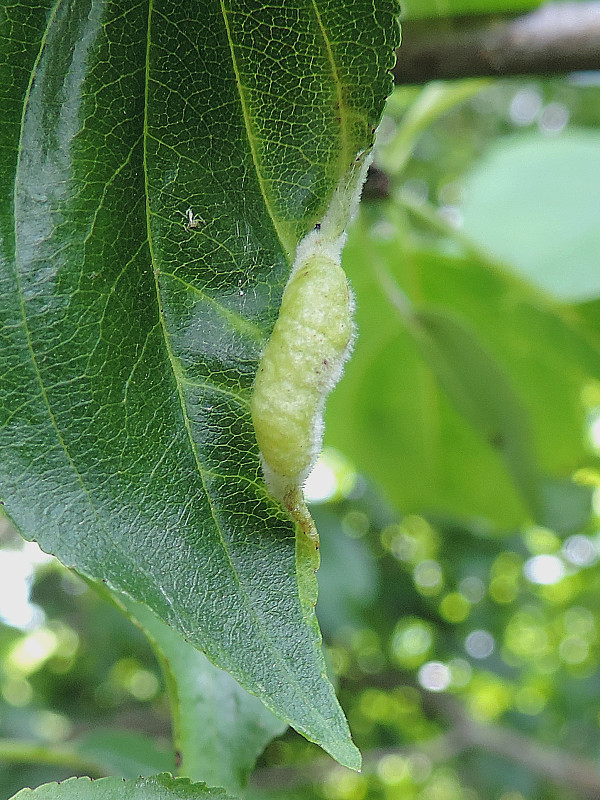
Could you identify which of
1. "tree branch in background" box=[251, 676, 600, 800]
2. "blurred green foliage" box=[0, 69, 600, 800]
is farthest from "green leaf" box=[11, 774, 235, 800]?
"tree branch in background" box=[251, 676, 600, 800]

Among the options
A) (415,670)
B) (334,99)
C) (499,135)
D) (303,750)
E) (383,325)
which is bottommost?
(303,750)

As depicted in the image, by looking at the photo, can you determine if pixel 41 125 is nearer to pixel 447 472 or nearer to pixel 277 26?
pixel 277 26

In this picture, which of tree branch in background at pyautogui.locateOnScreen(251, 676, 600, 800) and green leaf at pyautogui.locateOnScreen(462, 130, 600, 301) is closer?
green leaf at pyautogui.locateOnScreen(462, 130, 600, 301)

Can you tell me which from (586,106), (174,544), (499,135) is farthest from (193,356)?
(499,135)

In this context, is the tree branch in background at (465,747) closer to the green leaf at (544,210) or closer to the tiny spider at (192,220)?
the green leaf at (544,210)

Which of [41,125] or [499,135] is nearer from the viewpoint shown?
[41,125]

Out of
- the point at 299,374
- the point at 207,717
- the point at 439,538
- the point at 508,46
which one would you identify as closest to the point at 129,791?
the point at 207,717

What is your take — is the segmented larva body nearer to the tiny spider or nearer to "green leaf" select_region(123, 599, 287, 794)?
the tiny spider
